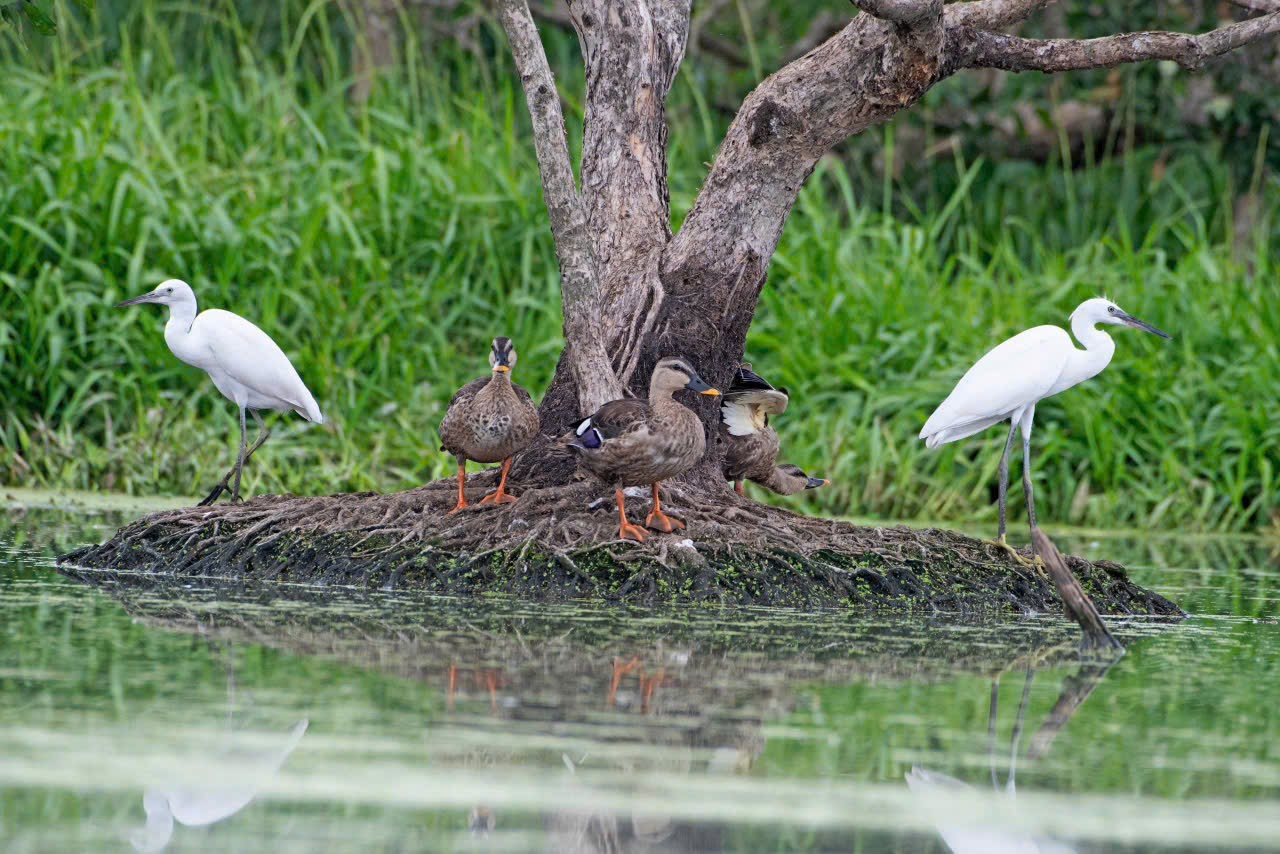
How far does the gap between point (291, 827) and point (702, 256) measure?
4190 mm

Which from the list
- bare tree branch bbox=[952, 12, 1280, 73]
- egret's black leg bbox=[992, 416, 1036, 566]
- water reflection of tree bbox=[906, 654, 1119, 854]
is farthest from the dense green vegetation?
water reflection of tree bbox=[906, 654, 1119, 854]

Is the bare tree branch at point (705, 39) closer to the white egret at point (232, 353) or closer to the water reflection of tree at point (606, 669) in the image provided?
the white egret at point (232, 353)

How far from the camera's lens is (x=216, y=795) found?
2.95 m

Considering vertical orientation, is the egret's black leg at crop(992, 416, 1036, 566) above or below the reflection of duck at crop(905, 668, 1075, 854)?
below

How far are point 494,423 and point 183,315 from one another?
6.64 ft

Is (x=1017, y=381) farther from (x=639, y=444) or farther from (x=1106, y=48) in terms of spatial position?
(x=639, y=444)

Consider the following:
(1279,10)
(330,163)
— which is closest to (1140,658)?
(1279,10)

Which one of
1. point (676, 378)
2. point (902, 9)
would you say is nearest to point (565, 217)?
point (676, 378)

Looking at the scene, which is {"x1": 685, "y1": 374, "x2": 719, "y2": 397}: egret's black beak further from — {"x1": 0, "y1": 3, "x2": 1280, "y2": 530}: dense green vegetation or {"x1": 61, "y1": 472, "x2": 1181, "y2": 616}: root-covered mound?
{"x1": 0, "y1": 3, "x2": 1280, "y2": 530}: dense green vegetation

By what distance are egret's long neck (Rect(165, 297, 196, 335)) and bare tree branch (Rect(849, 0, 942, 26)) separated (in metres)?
3.34

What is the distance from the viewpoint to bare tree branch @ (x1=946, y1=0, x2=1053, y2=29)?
6.45 metres

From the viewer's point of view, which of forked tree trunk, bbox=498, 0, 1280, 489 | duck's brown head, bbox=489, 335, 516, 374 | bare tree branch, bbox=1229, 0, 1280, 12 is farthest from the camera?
bare tree branch, bbox=1229, 0, 1280, 12

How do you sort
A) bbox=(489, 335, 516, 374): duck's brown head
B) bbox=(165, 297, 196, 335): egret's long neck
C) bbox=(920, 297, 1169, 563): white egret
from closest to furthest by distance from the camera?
bbox=(489, 335, 516, 374): duck's brown head → bbox=(920, 297, 1169, 563): white egret → bbox=(165, 297, 196, 335): egret's long neck

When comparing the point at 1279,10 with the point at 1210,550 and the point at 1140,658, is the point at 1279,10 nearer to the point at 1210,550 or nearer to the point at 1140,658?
the point at 1140,658
